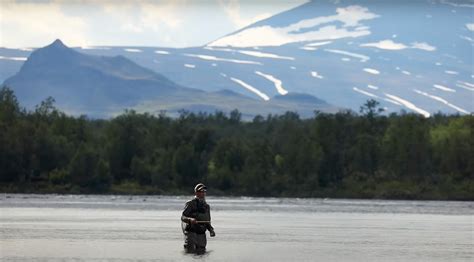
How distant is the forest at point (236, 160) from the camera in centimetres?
12644

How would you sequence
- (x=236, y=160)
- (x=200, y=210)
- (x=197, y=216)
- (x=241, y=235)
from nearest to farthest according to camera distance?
(x=197, y=216) < (x=200, y=210) < (x=241, y=235) < (x=236, y=160)

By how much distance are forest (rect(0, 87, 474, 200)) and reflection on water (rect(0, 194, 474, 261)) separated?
4110cm

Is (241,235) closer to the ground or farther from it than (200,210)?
closer to the ground

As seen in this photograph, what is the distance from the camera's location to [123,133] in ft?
454

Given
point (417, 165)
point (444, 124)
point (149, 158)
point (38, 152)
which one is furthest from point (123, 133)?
point (444, 124)

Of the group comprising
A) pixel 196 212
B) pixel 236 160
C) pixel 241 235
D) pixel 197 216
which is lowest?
pixel 236 160

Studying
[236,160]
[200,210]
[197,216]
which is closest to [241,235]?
[200,210]

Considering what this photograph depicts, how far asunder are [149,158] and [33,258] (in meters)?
96.3

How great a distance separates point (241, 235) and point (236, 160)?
80758 mm

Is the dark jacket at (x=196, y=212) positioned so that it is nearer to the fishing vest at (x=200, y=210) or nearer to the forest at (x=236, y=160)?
the fishing vest at (x=200, y=210)

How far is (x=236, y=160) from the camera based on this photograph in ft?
444

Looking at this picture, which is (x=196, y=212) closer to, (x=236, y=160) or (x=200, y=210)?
(x=200, y=210)

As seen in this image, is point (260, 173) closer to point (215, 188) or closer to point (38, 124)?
point (215, 188)

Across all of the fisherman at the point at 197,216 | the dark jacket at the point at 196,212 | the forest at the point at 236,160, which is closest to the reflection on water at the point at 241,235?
the fisherman at the point at 197,216
